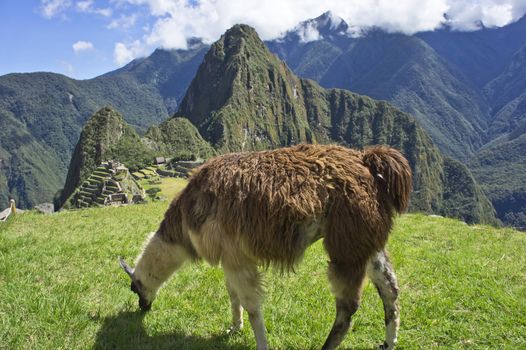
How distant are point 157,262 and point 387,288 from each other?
332 centimetres

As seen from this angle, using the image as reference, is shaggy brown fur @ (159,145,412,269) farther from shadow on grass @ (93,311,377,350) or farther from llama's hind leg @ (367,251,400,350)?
shadow on grass @ (93,311,377,350)

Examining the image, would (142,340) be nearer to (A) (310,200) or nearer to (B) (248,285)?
(B) (248,285)

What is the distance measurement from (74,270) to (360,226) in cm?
612

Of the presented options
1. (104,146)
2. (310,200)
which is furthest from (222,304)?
(104,146)

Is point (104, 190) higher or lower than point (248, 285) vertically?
lower

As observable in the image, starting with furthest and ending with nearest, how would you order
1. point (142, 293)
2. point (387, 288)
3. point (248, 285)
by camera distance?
point (142, 293) < point (387, 288) < point (248, 285)

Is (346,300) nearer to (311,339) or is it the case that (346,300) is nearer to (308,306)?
(311,339)

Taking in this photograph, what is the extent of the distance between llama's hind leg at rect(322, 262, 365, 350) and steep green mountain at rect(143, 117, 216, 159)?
564ft

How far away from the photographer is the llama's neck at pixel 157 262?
225 inches

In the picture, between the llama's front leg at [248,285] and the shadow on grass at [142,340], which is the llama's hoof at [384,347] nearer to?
the shadow on grass at [142,340]

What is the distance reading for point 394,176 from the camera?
4.46 m

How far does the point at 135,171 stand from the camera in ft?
387

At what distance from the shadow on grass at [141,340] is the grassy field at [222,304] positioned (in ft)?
0.05

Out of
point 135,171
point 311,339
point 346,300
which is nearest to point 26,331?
point 311,339
